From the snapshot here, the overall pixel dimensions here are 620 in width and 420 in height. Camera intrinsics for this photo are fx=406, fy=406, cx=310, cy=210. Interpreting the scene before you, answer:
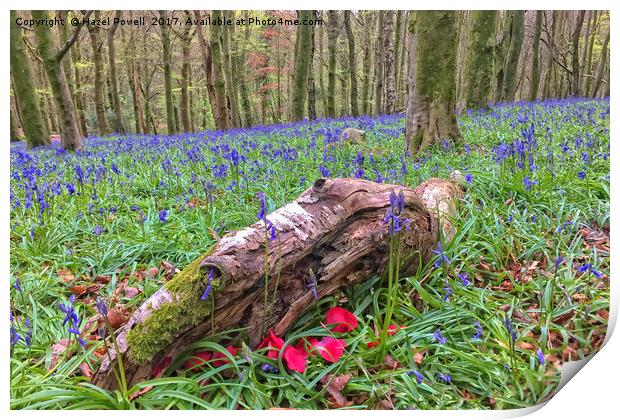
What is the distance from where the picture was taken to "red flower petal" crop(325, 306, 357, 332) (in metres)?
1.92

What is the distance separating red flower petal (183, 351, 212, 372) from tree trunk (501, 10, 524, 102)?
853 centimetres

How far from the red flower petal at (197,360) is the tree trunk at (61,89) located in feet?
11.7

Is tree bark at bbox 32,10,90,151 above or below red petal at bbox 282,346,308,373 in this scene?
above

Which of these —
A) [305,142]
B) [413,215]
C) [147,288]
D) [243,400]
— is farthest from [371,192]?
[305,142]

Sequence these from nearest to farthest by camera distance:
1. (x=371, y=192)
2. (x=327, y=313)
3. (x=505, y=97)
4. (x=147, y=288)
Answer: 1. (x=327, y=313)
2. (x=371, y=192)
3. (x=147, y=288)
4. (x=505, y=97)

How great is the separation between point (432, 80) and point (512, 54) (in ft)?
20.4

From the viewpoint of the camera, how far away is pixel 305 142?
17.9ft

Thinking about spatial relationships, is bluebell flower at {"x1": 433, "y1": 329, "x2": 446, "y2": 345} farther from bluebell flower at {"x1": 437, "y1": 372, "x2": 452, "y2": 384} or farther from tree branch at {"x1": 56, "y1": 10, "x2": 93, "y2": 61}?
tree branch at {"x1": 56, "y1": 10, "x2": 93, "y2": 61}

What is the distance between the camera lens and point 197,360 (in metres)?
1.71

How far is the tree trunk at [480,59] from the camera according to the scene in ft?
22.0

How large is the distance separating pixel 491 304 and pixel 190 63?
10.2m

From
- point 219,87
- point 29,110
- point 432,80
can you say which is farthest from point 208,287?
point 219,87

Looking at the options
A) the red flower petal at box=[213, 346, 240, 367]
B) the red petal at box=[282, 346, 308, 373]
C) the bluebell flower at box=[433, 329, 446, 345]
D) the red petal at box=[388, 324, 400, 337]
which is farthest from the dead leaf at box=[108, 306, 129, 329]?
the bluebell flower at box=[433, 329, 446, 345]
